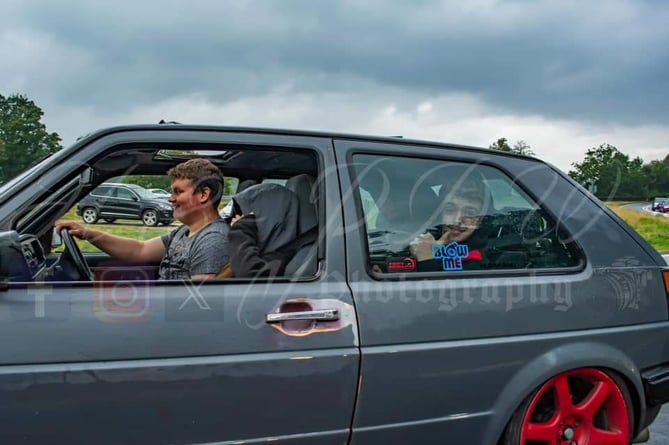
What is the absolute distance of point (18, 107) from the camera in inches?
678

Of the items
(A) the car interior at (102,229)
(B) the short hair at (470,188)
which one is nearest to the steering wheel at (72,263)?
(A) the car interior at (102,229)

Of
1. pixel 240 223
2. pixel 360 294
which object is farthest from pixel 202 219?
pixel 360 294

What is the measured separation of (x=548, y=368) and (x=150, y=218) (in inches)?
99.4

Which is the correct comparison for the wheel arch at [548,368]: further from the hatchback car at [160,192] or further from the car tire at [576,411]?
the hatchback car at [160,192]

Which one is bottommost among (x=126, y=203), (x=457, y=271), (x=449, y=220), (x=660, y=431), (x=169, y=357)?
(x=660, y=431)

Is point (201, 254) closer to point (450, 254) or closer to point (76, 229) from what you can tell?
point (76, 229)

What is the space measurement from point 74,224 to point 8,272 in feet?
3.77

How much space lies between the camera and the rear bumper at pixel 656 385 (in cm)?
227

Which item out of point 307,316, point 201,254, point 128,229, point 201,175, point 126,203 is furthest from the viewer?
point 128,229

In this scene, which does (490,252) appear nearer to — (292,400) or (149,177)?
(292,400)

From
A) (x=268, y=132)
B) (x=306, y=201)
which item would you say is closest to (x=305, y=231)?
(x=306, y=201)

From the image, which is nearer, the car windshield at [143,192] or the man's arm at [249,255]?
the man's arm at [249,255]

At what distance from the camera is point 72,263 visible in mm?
2193

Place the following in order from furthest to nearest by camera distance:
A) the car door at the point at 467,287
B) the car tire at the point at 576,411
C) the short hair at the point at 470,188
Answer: the short hair at the point at 470,188, the car tire at the point at 576,411, the car door at the point at 467,287
